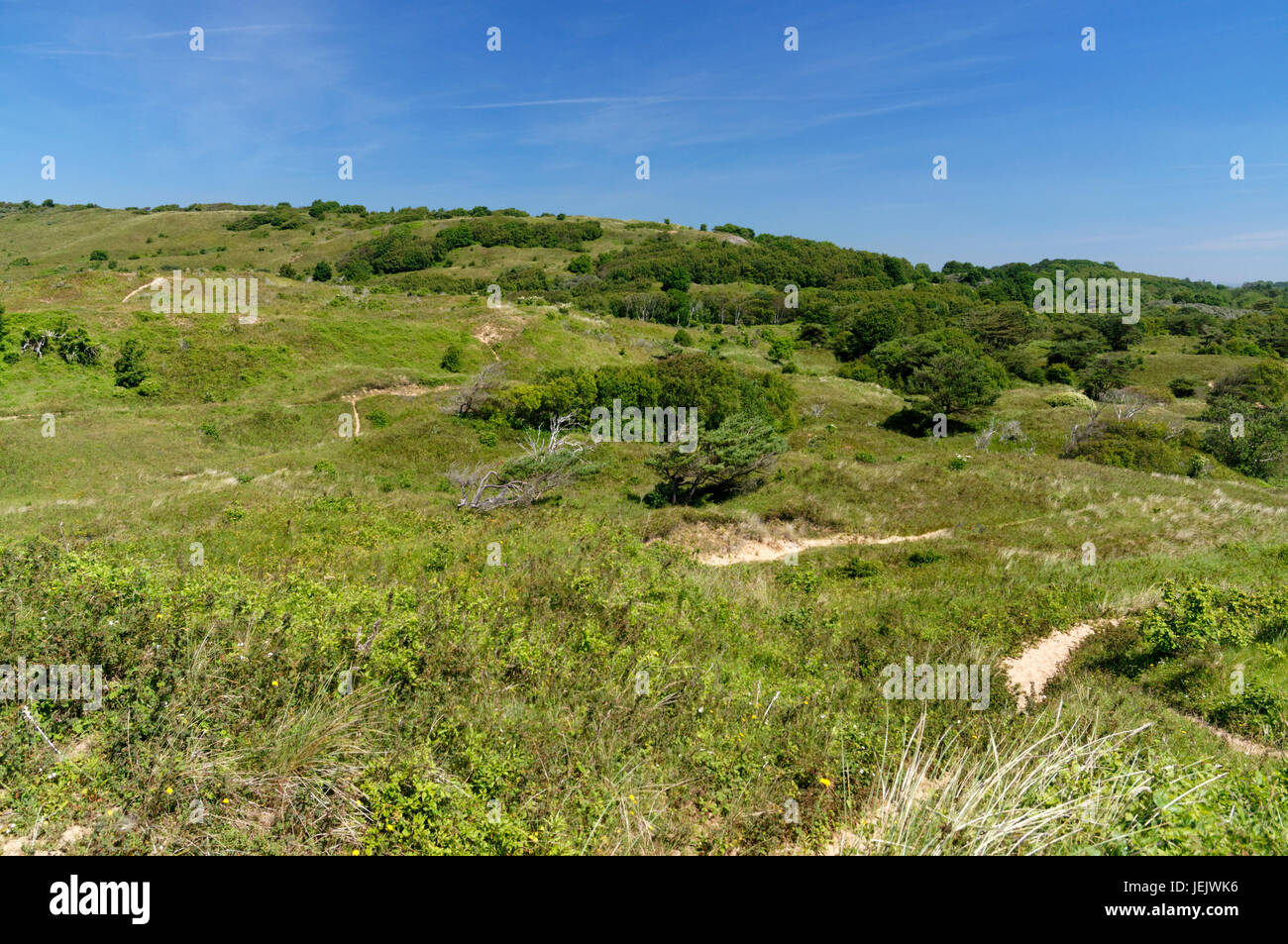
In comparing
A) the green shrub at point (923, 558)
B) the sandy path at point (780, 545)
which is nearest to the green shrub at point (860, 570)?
the green shrub at point (923, 558)

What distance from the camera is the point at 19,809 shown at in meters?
3.45

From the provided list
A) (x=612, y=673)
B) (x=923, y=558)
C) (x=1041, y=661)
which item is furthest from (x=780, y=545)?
(x=612, y=673)

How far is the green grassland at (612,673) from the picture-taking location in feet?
12.0

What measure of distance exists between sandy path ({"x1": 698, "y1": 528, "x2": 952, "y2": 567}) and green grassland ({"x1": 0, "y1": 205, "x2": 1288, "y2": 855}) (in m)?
0.66

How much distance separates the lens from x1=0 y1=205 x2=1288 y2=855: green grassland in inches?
144

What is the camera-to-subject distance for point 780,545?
60.4 feet

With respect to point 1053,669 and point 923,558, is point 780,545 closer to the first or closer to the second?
point 923,558

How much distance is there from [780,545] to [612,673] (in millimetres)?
13297

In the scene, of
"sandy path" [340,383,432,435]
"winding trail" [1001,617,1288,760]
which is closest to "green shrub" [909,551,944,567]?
"winding trail" [1001,617,1288,760]

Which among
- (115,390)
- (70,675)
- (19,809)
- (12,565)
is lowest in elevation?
(19,809)
